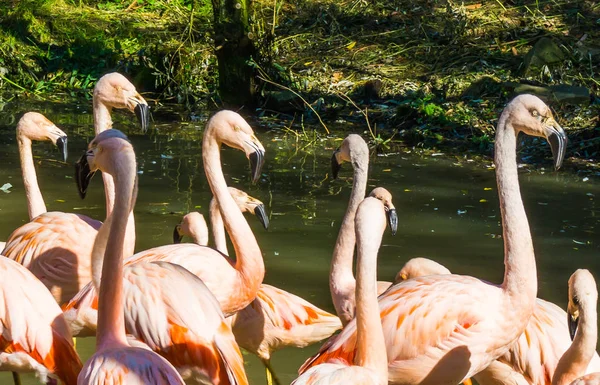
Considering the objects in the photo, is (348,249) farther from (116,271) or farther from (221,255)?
(116,271)

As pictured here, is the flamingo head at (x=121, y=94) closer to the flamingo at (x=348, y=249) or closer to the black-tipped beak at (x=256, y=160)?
the black-tipped beak at (x=256, y=160)

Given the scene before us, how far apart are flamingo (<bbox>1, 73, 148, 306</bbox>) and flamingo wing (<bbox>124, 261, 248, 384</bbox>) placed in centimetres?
79

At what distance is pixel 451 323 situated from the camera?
3.56m

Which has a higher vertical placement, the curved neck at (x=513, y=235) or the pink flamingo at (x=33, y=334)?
the curved neck at (x=513, y=235)

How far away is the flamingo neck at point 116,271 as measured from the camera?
3.13 metres

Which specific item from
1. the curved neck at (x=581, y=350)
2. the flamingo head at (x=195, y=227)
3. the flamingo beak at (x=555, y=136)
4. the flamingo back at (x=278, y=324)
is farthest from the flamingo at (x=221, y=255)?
the curved neck at (x=581, y=350)

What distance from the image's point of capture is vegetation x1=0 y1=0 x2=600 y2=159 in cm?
870

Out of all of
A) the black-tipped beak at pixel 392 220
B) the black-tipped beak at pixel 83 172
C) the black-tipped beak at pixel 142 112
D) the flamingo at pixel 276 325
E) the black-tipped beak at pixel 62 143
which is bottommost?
the flamingo at pixel 276 325

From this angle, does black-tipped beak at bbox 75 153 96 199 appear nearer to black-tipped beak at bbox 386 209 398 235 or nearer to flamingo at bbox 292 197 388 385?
flamingo at bbox 292 197 388 385

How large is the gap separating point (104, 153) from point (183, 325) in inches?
27.6

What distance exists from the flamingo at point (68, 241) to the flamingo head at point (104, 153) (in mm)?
813

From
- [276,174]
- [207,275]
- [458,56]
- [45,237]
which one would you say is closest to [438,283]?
[207,275]

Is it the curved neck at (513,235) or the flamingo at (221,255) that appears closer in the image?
the curved neck at (513,235)

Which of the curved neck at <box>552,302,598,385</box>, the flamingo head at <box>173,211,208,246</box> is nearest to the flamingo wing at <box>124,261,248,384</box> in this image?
the curved neck at <box>552,302,598,385</box>
